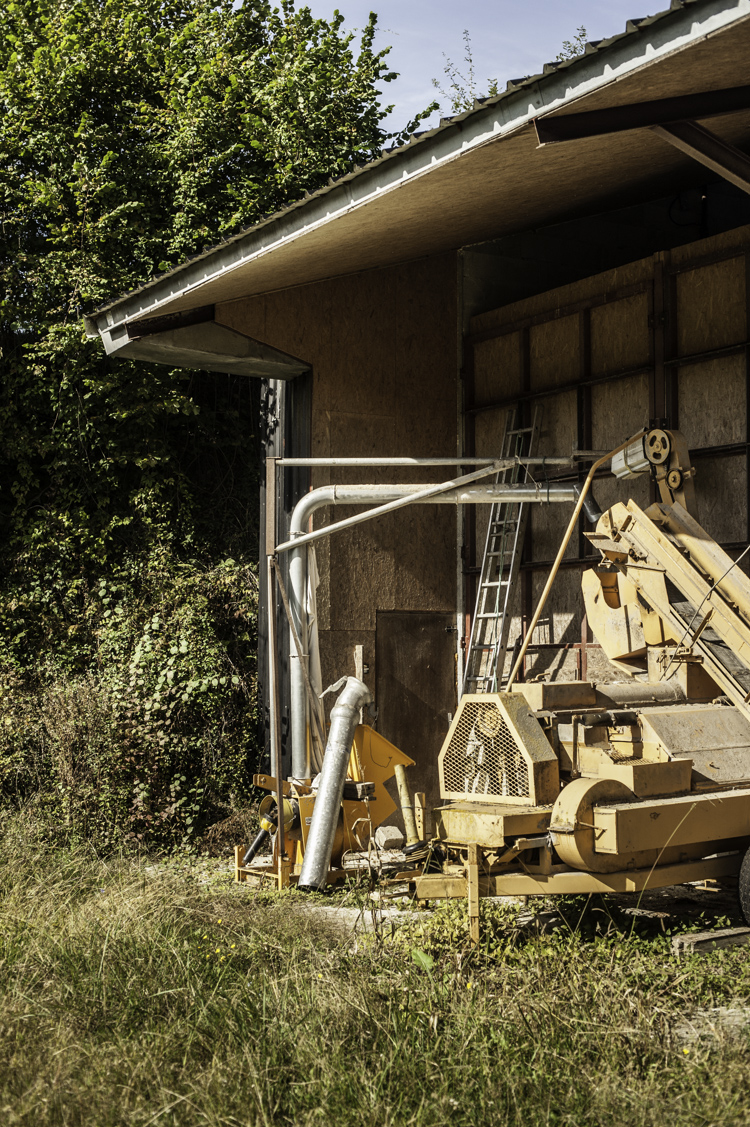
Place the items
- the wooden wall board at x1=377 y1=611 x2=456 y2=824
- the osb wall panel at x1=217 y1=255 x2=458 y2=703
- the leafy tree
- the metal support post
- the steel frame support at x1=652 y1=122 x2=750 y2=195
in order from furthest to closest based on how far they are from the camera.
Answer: the wooden wall board at x1=377 y1=611 x2=456 y2=824 → the osb wall panel at x1=217 y1=255 x2=458 y2=703 → the leafy tree → the steel frame support at x1=652 y1=122 x2=750 y2=195 → the metal support post

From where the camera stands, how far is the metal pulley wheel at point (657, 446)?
29.9 ft

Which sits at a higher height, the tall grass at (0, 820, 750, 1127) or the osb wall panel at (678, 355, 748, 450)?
the osb wall panel at (678, 355, 748, 450)

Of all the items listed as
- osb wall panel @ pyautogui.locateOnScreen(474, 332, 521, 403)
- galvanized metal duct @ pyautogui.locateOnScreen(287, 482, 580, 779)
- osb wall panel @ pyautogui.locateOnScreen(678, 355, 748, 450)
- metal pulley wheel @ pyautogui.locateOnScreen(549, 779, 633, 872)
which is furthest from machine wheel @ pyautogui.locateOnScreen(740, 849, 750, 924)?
osb wall panel @ pyautogui.locateOnScreen(474, 332, 521, 403)

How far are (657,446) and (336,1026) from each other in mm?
5739

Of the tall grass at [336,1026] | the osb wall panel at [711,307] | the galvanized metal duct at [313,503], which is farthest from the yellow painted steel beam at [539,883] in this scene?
the osb wall panel at [711,307]

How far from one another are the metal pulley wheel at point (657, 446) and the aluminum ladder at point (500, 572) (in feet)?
9.19

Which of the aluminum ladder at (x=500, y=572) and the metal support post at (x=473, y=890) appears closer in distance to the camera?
the metal support post at (x=473, y=890)

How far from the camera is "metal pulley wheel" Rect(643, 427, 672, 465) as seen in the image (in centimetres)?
910

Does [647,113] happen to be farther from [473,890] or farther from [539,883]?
[473,890]

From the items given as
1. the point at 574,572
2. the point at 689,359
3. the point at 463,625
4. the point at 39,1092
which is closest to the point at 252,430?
the point at 463,625

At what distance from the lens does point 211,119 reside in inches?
627

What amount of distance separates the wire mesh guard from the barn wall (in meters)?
3.64

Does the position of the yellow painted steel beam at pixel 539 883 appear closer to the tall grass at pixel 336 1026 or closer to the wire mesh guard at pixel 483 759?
the tall grass at pixel 336 1026

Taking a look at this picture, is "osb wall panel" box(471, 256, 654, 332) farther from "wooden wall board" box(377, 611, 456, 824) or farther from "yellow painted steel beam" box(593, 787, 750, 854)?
"yellow painted steel beam" box(593, 787, 750, 854)
